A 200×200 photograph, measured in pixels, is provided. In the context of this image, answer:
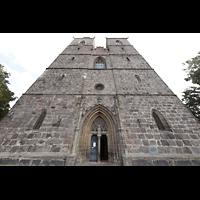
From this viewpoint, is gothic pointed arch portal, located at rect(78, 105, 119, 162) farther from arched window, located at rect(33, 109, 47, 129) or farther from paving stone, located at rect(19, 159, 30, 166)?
arched window, located at rect(33, 109, 47, 129)

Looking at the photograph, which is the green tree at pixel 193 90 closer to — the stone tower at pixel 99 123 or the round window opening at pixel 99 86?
the stone tower at pixel 99 123

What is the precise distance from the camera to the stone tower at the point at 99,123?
407 cm

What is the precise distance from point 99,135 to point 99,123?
808 millimetres

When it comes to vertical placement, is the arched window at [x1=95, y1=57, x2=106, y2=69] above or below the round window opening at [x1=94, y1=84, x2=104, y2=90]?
above

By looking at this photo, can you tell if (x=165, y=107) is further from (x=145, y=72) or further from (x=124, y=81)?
(x=145, y=72)

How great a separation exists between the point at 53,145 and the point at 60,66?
7787mm

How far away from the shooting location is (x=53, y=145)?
430 centimetres

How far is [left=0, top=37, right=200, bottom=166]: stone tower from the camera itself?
4.07 meters

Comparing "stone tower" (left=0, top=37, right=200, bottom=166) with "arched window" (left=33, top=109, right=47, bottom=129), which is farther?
"arched window" (left=33, top=109, right=47, bottom=129)

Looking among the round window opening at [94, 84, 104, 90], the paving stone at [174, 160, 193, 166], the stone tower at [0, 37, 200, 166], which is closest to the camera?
the paving stone at [174, 160, 193, 166]

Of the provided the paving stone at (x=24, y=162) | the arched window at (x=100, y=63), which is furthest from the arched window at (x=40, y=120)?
the arched window at (x=100, y=63)

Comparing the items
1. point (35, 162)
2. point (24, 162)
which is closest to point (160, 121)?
point (35, 162)

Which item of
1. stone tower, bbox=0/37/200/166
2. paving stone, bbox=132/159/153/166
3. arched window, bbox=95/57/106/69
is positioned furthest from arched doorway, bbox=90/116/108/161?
arched window, bbox=95/57/106/69

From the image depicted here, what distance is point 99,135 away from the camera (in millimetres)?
5125
